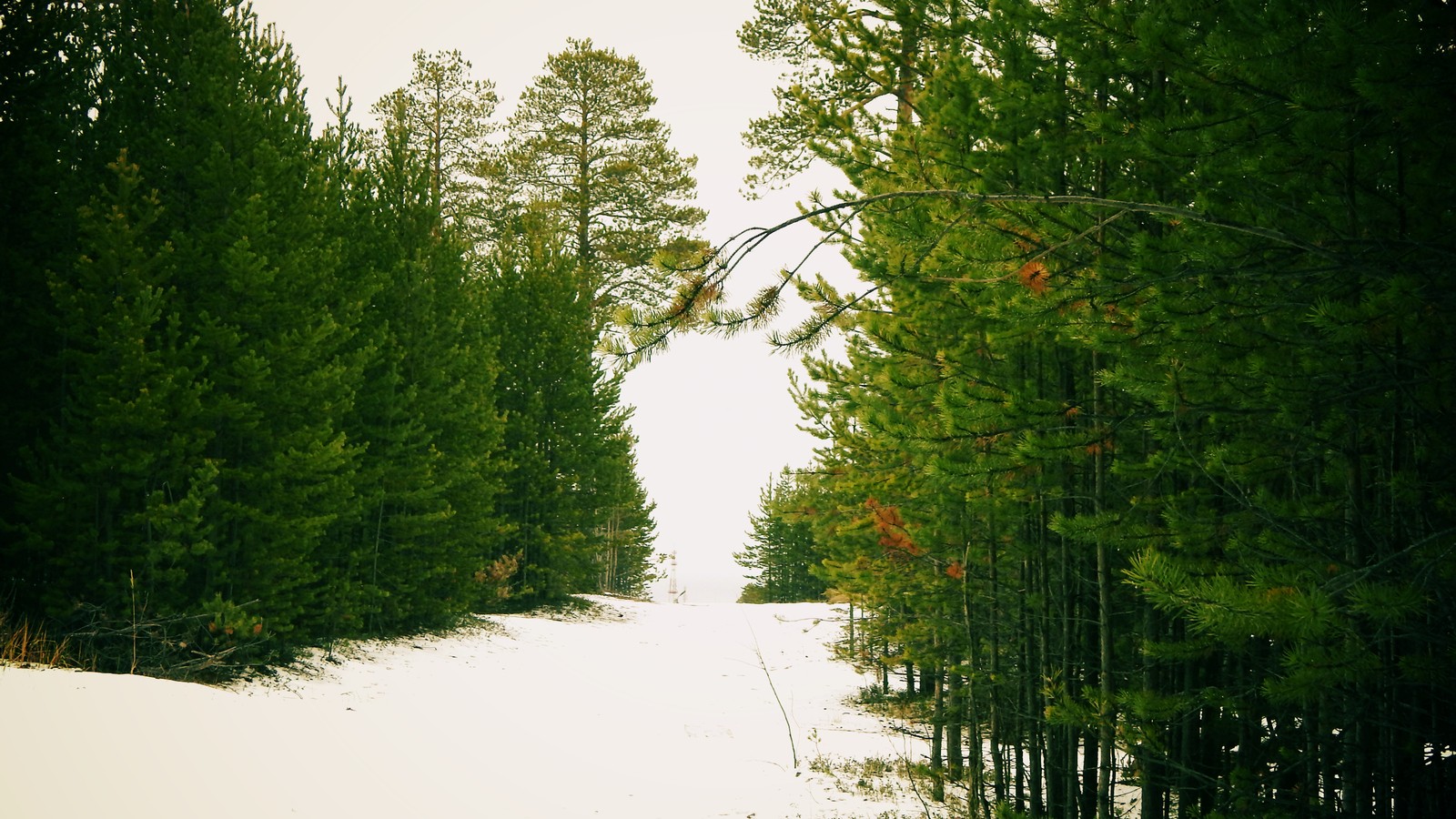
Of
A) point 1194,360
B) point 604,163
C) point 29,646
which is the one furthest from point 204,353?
point 604,163

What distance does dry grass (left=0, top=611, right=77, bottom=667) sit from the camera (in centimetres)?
866

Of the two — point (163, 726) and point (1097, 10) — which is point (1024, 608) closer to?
point (1097, 10)

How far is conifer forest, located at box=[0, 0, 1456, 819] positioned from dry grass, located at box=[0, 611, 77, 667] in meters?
0.35

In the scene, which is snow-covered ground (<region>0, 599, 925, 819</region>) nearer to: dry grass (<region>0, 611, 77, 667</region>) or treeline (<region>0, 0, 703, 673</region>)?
dry grass (<region>0, 611, 77, 667</region>)

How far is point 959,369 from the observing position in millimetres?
7109

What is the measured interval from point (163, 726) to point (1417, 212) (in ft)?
31.6

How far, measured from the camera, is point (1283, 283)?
4156 mm

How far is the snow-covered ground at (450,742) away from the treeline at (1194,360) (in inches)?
137

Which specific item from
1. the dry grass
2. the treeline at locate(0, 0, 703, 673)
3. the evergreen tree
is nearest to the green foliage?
the evergreen tree

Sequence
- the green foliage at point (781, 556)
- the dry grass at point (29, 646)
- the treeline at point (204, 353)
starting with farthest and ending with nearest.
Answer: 1. the green foliage at point (781, 556)
2. the treeline at point (204, 353)
3. the dry grass at point (29, 646)

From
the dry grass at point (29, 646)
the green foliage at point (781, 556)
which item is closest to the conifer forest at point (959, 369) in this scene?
the dry grass at point (29, 646)

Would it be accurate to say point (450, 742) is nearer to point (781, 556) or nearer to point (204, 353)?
point (204, 353)

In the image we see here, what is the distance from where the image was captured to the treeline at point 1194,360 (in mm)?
3494

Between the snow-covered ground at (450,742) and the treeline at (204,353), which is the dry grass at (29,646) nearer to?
the treeline at (204,353)
